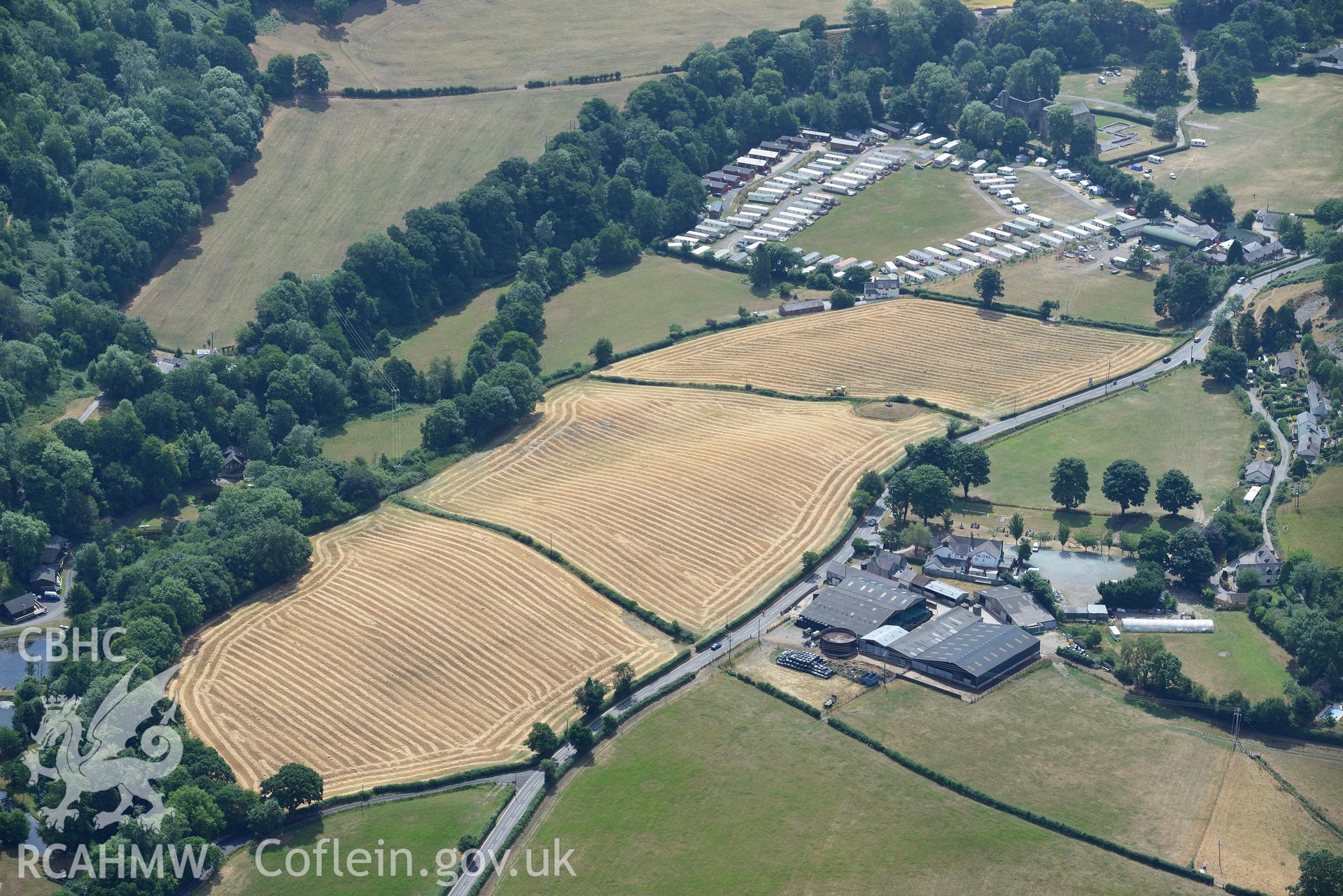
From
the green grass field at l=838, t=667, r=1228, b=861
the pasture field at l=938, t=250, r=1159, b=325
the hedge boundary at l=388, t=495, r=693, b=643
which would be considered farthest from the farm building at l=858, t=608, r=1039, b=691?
the pasture field at l=938, t=250, r=1159, b=325

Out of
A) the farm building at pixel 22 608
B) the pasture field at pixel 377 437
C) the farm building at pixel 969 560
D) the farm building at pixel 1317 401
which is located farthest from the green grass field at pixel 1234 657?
the farm building at pixel 22 608

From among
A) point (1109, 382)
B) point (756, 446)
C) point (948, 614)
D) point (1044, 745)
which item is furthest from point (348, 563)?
point (1109, 382)

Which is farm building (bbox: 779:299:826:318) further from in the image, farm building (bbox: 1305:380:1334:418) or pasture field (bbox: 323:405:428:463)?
farm building (bbox: 1305:380:1334:418)

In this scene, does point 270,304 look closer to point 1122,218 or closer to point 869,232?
point 869,232

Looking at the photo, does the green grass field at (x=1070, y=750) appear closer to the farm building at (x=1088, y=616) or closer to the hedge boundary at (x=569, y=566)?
the farm building at (x=1088, y=616)

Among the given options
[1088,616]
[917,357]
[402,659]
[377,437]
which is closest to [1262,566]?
[1088,616]
